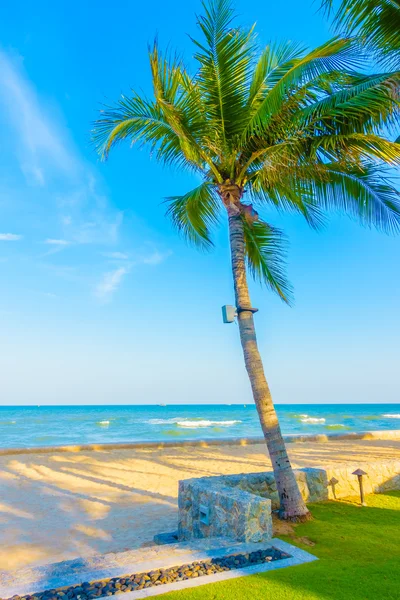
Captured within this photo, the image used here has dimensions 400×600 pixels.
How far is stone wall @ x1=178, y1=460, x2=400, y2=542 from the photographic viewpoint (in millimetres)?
4691

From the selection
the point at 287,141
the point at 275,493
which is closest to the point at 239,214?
the point at 287,141

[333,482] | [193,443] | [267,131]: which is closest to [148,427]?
[193,443]

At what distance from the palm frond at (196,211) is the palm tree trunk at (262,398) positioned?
120 centimetres

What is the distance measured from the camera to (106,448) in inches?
581

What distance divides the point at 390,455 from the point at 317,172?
10583 mm

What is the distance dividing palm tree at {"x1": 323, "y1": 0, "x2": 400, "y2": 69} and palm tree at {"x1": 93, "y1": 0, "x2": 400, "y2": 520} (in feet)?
1.37

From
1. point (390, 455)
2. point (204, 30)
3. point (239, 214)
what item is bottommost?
point (390, 455)

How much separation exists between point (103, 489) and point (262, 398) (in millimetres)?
5440

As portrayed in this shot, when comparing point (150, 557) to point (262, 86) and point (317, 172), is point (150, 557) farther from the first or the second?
point (262, 86)

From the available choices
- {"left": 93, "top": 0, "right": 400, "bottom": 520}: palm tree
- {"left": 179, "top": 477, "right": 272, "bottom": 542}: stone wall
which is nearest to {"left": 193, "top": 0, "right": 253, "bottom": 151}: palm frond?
{"left": 93, "top": 0, "right": 400, "bottom": 520}: palm tree

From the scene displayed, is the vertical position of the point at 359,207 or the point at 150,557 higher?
the point at 359,207

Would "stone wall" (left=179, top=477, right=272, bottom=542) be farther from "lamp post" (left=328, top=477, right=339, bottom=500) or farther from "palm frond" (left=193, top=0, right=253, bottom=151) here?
"palm frond" (left=193, top=0, right=253, bottom=151)

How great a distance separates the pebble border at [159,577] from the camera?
3.40 meters

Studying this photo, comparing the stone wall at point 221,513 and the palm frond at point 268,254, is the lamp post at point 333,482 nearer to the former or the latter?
the stone wall at point 221,513
